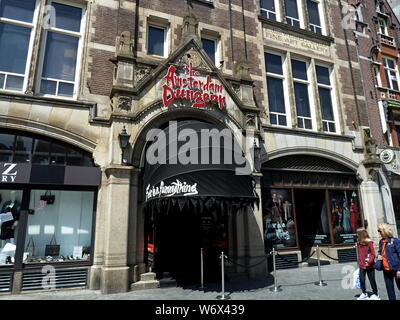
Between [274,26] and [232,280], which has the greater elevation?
[274,26]

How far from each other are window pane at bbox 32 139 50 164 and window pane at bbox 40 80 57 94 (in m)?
1.79

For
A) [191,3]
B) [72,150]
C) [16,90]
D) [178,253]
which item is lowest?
[178,253]

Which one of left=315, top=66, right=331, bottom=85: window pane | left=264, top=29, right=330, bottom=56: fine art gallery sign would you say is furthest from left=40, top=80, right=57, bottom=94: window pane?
A: left=315, top=66, right=331, bottom=85: window pane

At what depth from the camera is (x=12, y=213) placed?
8.23 meters

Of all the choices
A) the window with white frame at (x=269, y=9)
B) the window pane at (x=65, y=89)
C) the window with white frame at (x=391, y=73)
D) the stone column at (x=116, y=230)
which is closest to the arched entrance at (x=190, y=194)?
the stone column at (x=116, y=230)

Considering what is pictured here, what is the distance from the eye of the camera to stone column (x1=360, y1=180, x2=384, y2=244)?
13.6m

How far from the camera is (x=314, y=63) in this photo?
1441 cm

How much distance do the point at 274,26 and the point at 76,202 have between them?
12469 mm

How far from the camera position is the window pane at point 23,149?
841 cm

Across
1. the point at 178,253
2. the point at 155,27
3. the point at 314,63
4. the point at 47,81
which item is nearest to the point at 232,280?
the point at 178,253

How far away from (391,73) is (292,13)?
27.1 feet

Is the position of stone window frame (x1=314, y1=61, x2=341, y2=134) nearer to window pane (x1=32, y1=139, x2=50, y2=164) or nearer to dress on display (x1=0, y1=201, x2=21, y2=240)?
window pane (x1=32, y1=139, x2=50, y2=164)

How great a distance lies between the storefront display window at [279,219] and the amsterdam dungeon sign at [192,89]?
15.3 ft
